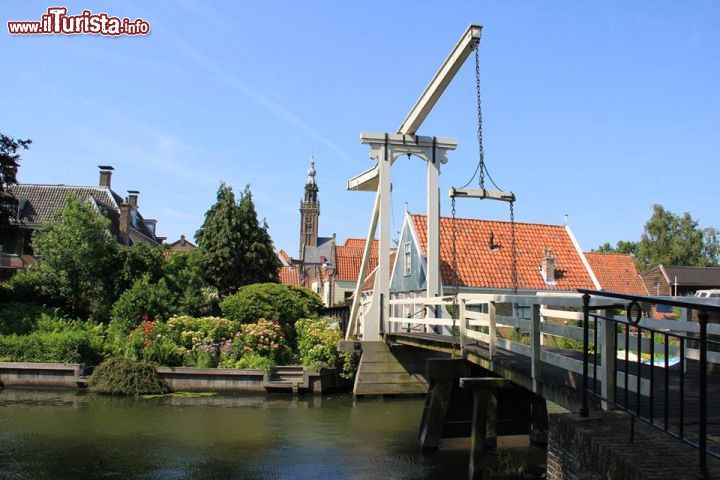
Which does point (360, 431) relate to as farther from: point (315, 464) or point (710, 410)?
point (710, 410)

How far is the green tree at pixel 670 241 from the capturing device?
53.2 m

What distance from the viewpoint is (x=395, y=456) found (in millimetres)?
10438

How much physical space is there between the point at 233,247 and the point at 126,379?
1375 cm

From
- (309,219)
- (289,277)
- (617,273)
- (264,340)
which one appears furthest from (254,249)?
(309,219)

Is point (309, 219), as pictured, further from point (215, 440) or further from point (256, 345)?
point (215, 440)

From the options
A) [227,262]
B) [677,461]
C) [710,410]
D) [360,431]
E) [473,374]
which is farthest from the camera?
[227,262]

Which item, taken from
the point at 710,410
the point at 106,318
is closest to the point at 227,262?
the point at 106,318

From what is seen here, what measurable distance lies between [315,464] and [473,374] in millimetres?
3065

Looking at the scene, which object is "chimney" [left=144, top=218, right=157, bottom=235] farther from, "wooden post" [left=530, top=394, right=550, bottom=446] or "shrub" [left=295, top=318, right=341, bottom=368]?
"wooden post" [left=530, top=394, right=550, bottom=446]

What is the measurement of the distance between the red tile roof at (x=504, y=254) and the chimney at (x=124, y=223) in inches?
807

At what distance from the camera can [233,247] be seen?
30391 millimetres

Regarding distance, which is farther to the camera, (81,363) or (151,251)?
(151,251)

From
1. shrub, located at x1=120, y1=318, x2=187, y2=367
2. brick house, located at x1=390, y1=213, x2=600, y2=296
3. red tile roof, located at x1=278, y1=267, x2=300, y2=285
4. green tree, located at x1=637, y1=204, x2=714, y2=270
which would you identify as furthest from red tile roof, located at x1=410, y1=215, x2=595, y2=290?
red tile roof, located at x1=278, y1=267, x2=300, y2=285

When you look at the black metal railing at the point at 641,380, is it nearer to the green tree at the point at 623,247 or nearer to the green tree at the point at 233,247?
the green tree at the point at 233,247
